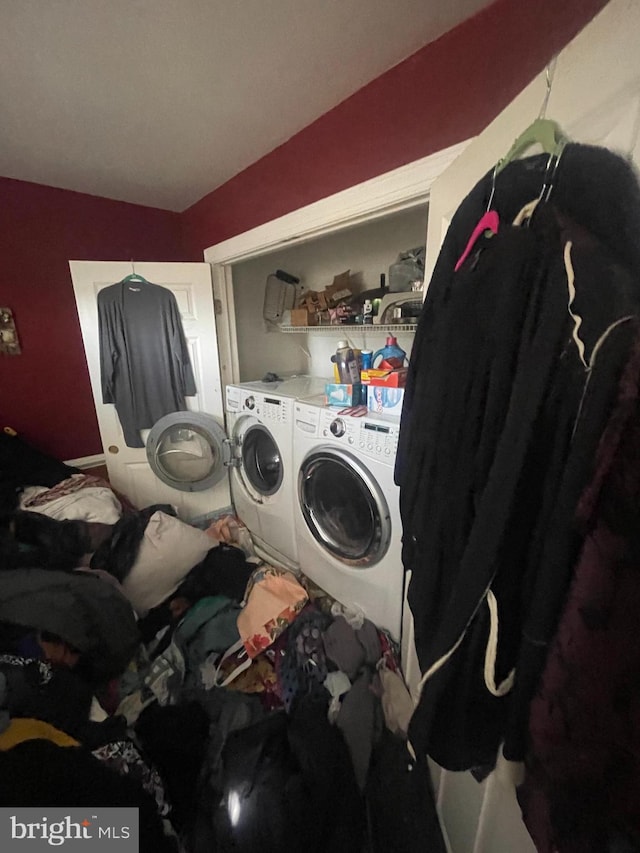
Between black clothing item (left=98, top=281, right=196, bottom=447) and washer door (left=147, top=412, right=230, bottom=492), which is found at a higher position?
black clothing item (left=98, top=281, right=196, bottom=447)

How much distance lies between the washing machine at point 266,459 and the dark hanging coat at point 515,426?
3.60 feet

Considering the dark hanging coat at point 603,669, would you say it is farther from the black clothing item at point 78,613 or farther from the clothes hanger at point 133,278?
the clothes hanger at point 133,278

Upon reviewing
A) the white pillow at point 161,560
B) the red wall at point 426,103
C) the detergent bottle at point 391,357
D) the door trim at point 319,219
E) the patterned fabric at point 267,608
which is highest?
the red wall at point 426,103

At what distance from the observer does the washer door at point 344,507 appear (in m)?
1.26

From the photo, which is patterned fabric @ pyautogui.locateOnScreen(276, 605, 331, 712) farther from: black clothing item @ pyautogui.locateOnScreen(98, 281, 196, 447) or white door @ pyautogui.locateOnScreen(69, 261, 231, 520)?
black clothing item @ pyautogui.locateOnScreen(98, 281, 196, 447)

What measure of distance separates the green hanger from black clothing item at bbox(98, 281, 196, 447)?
1.93m

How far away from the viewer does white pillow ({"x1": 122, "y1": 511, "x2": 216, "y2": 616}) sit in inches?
60.4

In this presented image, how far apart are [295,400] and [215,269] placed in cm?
117

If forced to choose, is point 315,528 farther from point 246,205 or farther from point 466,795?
point 246,205

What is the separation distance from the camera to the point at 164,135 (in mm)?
1460

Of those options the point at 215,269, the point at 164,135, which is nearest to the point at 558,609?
the point at 164,135

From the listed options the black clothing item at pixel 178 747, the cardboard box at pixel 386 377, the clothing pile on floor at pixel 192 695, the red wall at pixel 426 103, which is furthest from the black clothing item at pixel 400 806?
the red wall at pixel 426 103

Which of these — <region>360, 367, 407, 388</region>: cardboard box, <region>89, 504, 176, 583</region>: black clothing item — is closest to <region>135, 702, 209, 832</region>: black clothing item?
<region>89, 504, 176, 583</region>: black clothing item

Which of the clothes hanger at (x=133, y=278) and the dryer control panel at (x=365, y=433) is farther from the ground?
the clothes hanger at (x=133, y=278)
